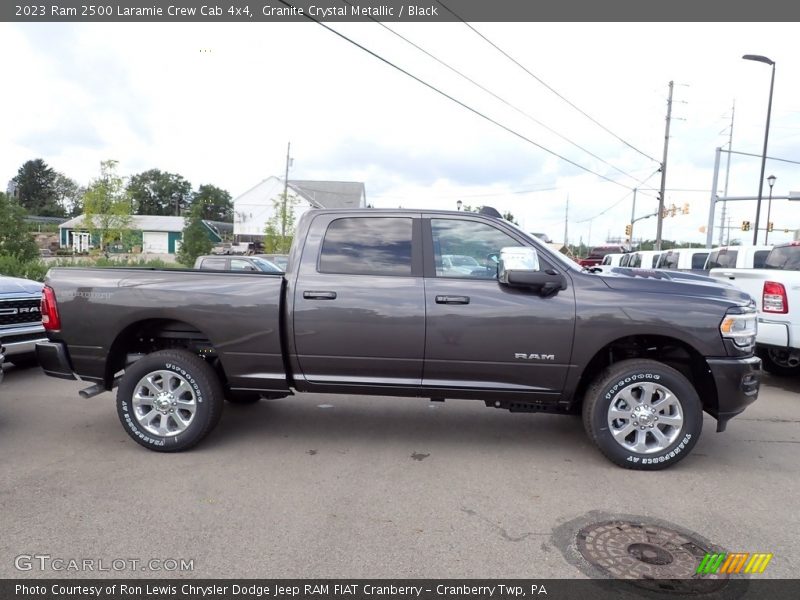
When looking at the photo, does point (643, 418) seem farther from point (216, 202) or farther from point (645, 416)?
point (216, 202)

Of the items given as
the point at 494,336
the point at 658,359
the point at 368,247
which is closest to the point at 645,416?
the point at 658,359

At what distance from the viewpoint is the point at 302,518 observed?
11.3ft

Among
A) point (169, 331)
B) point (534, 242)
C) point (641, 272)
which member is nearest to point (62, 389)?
point (169, 331)

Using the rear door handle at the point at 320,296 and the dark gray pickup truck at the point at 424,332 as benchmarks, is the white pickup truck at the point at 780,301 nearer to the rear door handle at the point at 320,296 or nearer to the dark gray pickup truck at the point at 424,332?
the dark gray pickup truck at the point at 424,332

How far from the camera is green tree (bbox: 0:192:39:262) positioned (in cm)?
1812

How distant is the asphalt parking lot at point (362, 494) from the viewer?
3014mm

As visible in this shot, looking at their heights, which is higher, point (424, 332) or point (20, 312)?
point (424, 332)

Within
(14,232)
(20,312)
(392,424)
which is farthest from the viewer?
(14,232)

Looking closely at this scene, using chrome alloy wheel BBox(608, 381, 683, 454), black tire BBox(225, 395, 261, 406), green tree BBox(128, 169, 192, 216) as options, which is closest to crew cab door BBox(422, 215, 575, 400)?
chrome alloy wheel BBox(608, 381, 683, 454)

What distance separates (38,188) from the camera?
3829 inches

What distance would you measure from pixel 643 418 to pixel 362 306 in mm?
2326

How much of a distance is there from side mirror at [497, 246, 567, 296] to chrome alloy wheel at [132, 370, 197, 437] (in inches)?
106

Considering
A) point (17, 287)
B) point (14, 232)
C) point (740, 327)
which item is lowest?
point (17, 287)

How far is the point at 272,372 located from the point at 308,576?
6.50 ft
